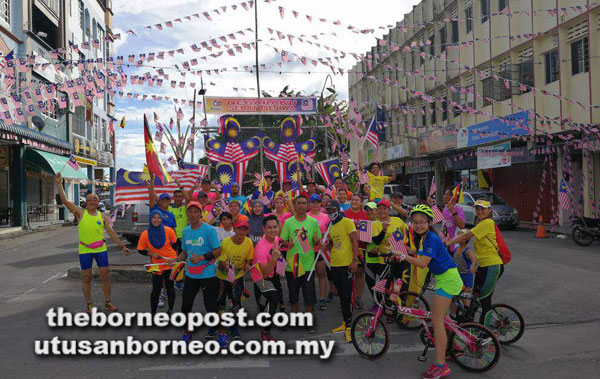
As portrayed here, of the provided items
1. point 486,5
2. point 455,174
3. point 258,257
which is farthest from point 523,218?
point 258,257

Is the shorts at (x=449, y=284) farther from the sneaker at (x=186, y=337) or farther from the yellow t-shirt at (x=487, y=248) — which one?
the sneaker at (x=186, y=337)

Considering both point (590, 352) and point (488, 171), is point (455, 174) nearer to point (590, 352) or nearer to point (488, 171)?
point (488, 171)

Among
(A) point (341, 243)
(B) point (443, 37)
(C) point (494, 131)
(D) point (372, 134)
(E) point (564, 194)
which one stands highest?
(B) point (443, 37)

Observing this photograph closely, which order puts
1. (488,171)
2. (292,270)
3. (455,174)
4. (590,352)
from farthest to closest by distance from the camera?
(455,174) → (488,171) → (292,270) → (590,352)

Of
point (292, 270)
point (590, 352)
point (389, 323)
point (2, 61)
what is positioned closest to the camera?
point (590, 352)

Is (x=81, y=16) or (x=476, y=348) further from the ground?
(x=81, y=16)

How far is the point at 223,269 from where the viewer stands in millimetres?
5918

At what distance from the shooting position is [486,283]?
227 inches

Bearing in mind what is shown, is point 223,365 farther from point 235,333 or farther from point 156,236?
point 156,236

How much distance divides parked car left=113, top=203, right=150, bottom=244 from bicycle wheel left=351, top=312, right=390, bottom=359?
33.9 ft

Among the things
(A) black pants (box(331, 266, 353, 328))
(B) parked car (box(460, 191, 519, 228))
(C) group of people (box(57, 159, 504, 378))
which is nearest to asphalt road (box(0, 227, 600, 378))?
(A) black pants (box(331, 266, 353, 328))

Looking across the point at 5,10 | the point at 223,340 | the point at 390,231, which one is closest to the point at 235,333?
the point at 223,340

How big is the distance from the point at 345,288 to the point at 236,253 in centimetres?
144

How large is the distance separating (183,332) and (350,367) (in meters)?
2.34
